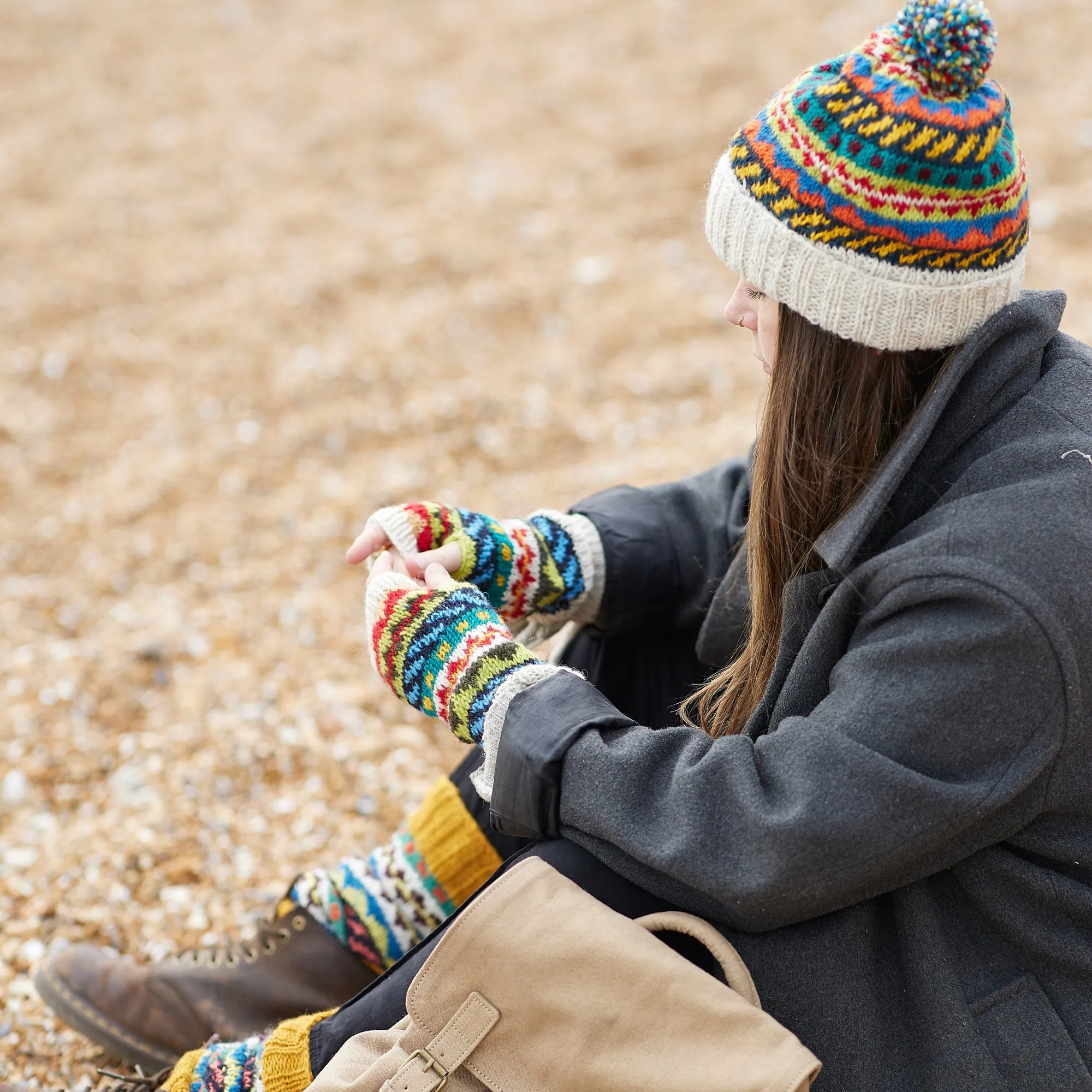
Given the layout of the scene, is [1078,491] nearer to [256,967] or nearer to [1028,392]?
[1028,392]

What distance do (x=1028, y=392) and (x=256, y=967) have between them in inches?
71.0

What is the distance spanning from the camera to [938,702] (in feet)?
4.99

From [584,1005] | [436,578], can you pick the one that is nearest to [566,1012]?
[584,1005]

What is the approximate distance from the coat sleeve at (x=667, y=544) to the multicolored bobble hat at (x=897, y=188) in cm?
68

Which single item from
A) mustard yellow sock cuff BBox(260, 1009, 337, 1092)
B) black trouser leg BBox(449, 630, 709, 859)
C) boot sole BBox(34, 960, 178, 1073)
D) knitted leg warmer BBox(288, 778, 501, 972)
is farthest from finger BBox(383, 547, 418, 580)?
boot sole BBox(34, 960, 178, 1073)

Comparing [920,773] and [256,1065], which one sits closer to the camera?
[920,773]

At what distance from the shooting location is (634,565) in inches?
93.7

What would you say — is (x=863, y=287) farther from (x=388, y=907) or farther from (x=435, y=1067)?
(x=388, y=907)

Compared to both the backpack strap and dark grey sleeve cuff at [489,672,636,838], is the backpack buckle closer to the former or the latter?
the backpack strap

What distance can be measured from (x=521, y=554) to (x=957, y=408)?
0.91 metres

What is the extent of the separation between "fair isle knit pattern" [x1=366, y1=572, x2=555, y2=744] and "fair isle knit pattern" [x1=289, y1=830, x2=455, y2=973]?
49 cm

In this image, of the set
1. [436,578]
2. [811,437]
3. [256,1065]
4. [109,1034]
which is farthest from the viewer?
[109,1034]

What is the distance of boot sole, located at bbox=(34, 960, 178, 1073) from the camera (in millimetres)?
2398

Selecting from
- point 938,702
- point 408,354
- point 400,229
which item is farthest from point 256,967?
point 400,229
